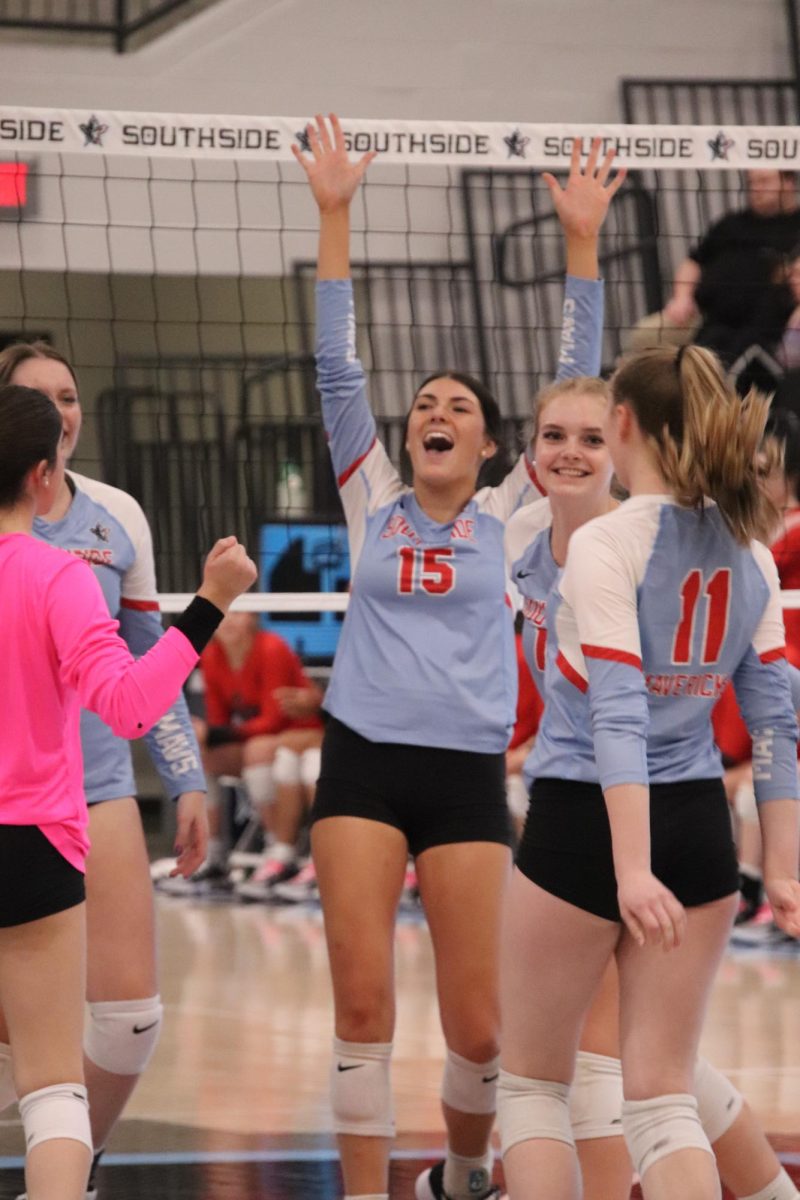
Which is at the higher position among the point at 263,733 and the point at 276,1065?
the point at 263,733

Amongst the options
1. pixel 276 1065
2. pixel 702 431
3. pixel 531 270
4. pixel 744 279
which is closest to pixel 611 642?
pixel 702 431

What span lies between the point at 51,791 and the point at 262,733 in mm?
6862

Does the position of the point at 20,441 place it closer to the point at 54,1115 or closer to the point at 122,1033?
the point at 54,1115

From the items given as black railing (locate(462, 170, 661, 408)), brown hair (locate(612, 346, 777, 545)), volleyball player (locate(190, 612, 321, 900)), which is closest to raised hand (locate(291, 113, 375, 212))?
brown hair (locate(612, 346, 777, 545))

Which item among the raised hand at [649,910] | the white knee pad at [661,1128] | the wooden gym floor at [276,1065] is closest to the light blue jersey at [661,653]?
the raised hand at [649,910]

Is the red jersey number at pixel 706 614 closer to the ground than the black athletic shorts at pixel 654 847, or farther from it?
farther from it

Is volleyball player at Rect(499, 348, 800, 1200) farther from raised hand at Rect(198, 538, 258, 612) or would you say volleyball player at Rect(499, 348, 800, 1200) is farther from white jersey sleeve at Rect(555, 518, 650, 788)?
raised hand at Rect(198, 538, 258, 612)

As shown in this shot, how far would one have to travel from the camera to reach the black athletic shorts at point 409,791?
375 centimetres

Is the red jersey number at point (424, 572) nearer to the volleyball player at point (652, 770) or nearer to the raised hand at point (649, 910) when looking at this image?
the volleyball player at point (652, 770)

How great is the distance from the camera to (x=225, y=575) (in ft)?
9.62

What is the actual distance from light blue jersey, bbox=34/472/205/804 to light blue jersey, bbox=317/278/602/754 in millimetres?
329

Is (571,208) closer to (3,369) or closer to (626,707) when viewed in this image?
(3,369)

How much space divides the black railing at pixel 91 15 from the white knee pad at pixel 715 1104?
9183 mm

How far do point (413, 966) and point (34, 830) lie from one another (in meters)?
4.64
